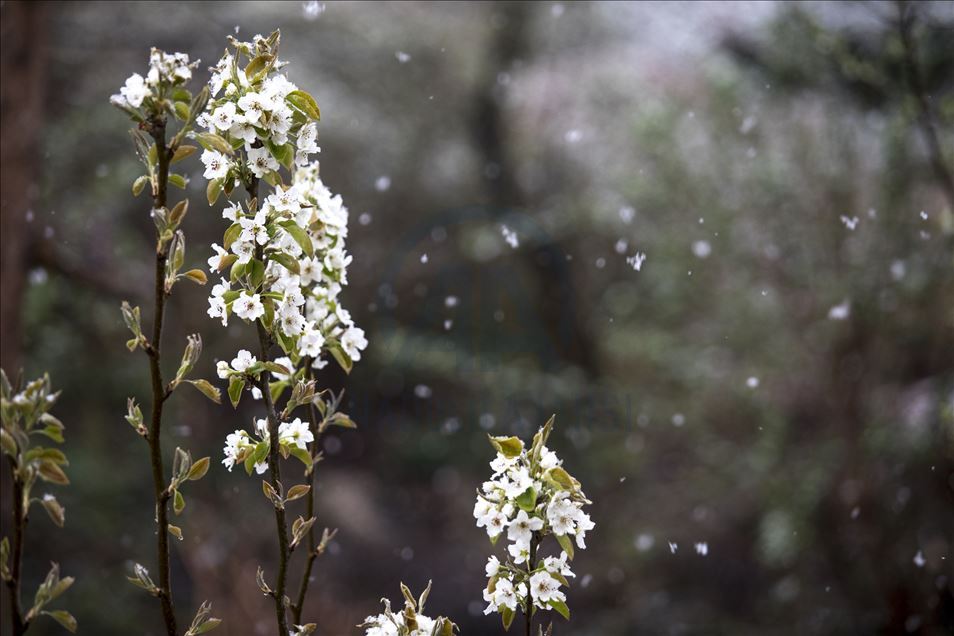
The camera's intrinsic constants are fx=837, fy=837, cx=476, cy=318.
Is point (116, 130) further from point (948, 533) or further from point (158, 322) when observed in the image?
point (948, 533)

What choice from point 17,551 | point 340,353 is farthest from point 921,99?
point 17,551

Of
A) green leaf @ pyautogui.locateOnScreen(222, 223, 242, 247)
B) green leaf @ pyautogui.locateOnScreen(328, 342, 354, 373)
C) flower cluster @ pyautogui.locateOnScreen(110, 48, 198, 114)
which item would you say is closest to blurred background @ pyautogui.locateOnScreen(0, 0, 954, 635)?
green leaf @ pyautogui.locateOnScreen(328, 342, 354, 373)

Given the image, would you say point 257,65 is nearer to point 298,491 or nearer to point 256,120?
point 256,120

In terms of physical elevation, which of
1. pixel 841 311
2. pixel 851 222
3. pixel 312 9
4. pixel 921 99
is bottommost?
pixel 841 311

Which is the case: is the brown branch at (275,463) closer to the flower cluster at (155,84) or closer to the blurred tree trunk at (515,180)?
the flower cluster at (155,84)

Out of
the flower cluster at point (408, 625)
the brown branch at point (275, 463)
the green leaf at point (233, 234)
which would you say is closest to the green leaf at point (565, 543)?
the flower cluster at point (408, 625)

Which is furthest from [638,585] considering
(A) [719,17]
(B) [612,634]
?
(A) [719,17]
